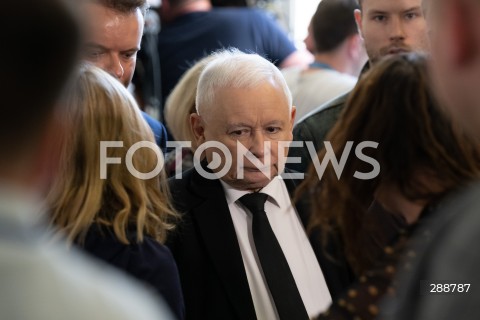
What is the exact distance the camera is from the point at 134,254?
2.39 m

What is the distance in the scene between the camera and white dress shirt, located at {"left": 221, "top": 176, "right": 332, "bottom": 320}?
104 inches

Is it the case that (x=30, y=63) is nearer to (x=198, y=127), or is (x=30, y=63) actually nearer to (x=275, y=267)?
(x=275, y=267)

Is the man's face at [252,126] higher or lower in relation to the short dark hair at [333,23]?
higher

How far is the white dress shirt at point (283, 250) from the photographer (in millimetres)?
2633

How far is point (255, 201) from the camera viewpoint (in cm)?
277

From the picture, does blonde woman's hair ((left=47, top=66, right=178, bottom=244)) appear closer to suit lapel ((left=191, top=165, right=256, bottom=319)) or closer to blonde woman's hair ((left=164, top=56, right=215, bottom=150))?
suit lapel ((left=191, top=165, right=256, bottom=319))

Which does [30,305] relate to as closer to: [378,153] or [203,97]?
[378,153]

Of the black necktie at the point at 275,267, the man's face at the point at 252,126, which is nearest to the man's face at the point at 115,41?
the man's face at the point at 252,126

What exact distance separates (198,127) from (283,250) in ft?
1.79

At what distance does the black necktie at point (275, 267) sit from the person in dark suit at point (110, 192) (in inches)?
11.5

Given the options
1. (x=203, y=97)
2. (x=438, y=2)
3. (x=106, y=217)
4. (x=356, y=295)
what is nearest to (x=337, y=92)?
(x=203, y=97)

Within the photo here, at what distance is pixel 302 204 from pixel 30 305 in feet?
6.02

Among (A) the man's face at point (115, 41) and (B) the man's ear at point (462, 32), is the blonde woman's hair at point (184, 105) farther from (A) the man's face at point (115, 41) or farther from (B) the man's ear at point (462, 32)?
(B) the man's ear at point (462, 32)

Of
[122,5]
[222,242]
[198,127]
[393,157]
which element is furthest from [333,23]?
[393,157]
